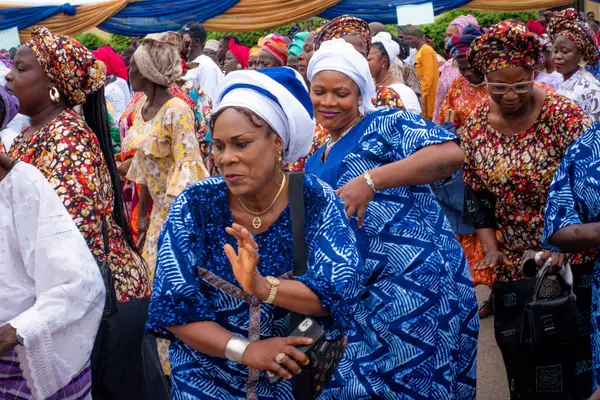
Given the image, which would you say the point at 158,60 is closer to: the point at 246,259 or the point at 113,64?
the point at 246,259

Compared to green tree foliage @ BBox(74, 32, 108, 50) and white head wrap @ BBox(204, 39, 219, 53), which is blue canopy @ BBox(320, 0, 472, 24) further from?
green tree foliage @ BBox(74, 32, 108, 50)

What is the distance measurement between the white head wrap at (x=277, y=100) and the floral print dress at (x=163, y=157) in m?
2.88

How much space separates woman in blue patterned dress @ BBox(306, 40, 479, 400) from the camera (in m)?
4.11

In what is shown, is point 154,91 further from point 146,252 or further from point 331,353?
point 331,353

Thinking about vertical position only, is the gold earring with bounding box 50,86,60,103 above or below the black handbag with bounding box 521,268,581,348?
above

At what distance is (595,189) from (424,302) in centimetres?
94

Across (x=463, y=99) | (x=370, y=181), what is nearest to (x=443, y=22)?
(x=463, y=99)

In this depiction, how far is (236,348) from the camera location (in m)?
2.80

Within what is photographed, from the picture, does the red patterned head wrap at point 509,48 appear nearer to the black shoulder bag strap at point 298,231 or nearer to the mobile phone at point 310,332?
the black shoulder bag strap at point 298,231

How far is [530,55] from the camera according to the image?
5047 mm

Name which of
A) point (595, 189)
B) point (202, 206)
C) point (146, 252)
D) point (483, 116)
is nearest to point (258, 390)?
point (202, 206)

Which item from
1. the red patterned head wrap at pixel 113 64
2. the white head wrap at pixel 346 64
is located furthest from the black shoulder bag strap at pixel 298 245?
the red patterned head wrap at pixel 113 64

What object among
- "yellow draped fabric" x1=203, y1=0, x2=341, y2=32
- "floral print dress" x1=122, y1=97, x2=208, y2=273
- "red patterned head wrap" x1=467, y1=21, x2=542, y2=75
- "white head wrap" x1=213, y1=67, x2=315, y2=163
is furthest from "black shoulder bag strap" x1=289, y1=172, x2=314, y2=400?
"yellow draped fabric" x1=203, y1=0, x2=341, y2=32

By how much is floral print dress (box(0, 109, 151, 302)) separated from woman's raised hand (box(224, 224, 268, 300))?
1550 mm
